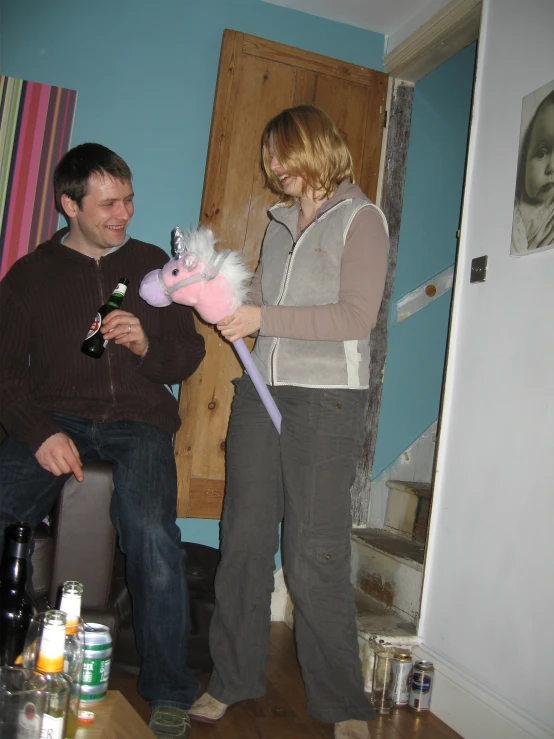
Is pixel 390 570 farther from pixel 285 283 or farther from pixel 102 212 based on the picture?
pixel 102 212

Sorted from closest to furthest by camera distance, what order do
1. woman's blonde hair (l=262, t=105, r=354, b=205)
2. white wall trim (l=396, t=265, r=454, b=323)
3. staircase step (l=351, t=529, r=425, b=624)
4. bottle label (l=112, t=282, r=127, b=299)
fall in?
woman's blonde hair (l=262, t=105, r=354, b=205) → bottle label (l=112, t=282, r=127, b=299) → staircase step (l=351, t=529, r=425, b=624) → white wall trim (l=396, t=265, r=454, b=323)

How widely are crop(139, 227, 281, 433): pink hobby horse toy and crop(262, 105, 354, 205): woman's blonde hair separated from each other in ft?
0.97

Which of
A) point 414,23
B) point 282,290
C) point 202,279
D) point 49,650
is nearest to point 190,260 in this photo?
point 202,279

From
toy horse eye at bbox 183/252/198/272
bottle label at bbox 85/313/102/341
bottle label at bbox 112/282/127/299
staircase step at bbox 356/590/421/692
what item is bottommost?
staircase step at bbox 356/590/421/692

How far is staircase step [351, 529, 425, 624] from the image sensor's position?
A: 2281mm

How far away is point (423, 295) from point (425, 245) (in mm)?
229

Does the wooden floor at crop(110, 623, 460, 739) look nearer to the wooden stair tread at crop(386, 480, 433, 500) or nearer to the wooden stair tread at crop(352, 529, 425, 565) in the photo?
the wooden stair tread at crop(352, 529, 425, 565)

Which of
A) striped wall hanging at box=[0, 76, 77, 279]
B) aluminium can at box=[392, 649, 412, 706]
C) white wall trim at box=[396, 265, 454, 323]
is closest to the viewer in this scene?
aluminium can at box=[392, 649, 412, 706]

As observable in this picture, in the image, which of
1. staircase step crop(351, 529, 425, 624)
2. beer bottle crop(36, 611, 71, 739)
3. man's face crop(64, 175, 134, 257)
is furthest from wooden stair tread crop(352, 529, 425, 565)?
beer bottle crop(36, 611, 71, 739)

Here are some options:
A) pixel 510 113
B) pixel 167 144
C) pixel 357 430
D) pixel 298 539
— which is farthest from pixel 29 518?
pixel 510 113

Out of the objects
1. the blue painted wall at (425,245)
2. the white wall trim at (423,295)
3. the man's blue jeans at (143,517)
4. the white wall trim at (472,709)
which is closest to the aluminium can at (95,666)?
the man's blue jeans at (143,517)

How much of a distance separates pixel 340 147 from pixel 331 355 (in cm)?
56

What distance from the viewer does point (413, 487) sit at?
2715mm

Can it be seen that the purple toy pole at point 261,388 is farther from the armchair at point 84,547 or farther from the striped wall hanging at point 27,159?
the striped wall hanging at point 27,159
